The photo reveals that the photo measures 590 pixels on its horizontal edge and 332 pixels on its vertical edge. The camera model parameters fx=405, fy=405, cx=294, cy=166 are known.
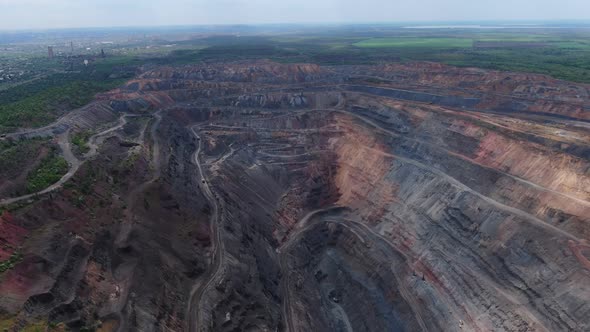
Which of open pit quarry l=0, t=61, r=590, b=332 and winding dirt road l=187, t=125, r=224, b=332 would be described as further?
open pit quarry l=0, t=61, r=590, b=332

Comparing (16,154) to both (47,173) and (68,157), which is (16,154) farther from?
(47,173)

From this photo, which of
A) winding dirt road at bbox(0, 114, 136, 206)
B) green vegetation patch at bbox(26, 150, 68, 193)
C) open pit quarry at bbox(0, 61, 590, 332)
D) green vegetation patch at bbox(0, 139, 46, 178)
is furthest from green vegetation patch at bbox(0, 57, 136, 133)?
green vegetation patch at bbox(26, 150, 68, 193)

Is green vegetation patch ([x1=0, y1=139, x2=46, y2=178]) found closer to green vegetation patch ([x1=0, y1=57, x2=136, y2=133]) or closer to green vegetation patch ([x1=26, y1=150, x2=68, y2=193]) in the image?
green vegetation patch ([x1=26, y1=150, x2=68, y2=193])

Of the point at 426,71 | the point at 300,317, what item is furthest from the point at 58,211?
the point at 426,71

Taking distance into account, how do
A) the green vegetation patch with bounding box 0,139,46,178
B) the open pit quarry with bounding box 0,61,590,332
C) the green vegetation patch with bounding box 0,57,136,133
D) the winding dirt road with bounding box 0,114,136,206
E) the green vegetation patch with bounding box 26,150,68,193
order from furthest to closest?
the green vegetation patch with bounding box 0,57,136,133 → the green vegetation patch with bounding box 0,139,46,178 → the green vegetation patch with bounding box 26,150,68,193 → the winding dirt road with bounding box 0,114,136,206 → the open pit quarry with bounding box 0,61,590,332

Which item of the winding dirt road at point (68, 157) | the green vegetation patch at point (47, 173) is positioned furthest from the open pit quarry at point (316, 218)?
the green vegetation patch at point (47, 173)

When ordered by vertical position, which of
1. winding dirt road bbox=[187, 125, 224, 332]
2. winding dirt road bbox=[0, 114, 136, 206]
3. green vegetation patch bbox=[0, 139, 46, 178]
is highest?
green vegetation patch bbox=[0, 139, 46, 178]
